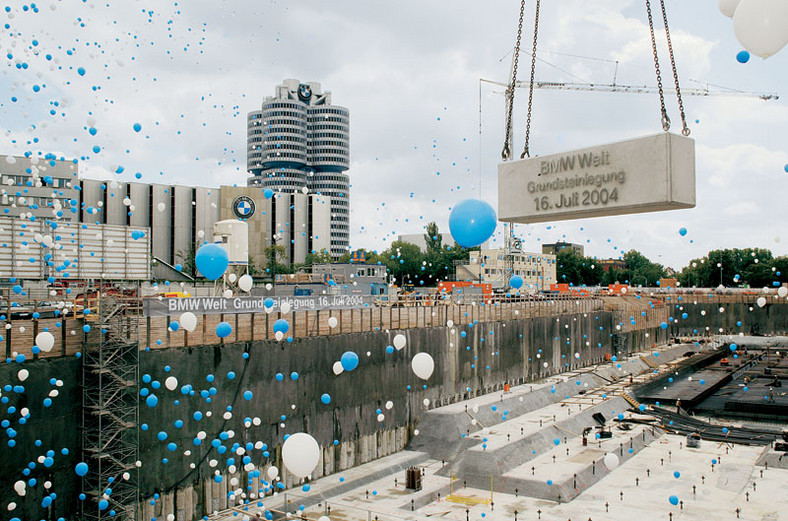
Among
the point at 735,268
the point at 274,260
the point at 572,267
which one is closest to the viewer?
the point at 274,260

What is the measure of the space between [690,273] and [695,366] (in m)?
84.8

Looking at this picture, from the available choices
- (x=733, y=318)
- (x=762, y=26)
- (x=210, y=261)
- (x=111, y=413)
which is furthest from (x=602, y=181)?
(x=733, y=318)

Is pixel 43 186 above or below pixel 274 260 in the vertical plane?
above

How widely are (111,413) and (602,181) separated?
1554 centimetres

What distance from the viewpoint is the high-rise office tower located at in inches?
6722

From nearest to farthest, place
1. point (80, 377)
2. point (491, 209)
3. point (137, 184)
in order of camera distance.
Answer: point (491, 209) → point (80, 377) → point (137, 184)

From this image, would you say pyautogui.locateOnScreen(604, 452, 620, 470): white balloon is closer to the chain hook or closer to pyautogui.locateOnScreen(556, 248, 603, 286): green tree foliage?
the chain hook

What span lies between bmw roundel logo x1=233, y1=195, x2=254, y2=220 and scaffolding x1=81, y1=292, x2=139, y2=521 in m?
57.7

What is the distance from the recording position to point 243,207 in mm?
77938

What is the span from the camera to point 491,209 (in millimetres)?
12930

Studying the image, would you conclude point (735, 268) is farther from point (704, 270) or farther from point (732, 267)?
point (704, 270)

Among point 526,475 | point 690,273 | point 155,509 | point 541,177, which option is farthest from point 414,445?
point 690,273

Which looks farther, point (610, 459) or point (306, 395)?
point (306, 395)

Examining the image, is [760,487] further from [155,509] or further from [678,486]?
[155,509]
